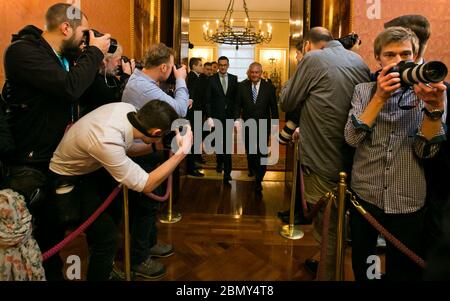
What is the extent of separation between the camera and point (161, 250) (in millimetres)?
2977

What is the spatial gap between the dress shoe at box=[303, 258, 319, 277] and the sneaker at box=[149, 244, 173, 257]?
103cm

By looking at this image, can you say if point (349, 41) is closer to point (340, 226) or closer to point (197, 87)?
point (340, 226)

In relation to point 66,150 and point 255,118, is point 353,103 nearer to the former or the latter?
point 66,150

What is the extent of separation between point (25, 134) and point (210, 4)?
Answer: 11990 millimetres

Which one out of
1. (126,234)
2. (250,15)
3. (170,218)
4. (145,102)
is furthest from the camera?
(250,15)

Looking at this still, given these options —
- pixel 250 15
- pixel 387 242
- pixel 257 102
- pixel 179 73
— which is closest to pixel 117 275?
pixel 179 73

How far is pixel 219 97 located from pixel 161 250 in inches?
111

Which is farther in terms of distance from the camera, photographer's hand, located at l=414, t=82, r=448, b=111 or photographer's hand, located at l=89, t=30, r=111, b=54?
photographer's hand, located at l=89, t=30, r=111, b=54

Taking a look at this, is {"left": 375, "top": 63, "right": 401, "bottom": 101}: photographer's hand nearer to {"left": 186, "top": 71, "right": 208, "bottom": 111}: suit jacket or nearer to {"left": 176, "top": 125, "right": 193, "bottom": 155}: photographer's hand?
{"left": 176, "top": 125, "right": 193, "bottom": 155}: photographer's hand

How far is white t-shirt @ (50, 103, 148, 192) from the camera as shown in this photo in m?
1.78

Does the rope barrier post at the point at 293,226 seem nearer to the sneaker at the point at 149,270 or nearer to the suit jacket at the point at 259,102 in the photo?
the sneaker at the point at 149,270

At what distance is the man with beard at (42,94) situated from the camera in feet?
5.95

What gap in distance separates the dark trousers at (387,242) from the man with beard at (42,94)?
1.50 meters
